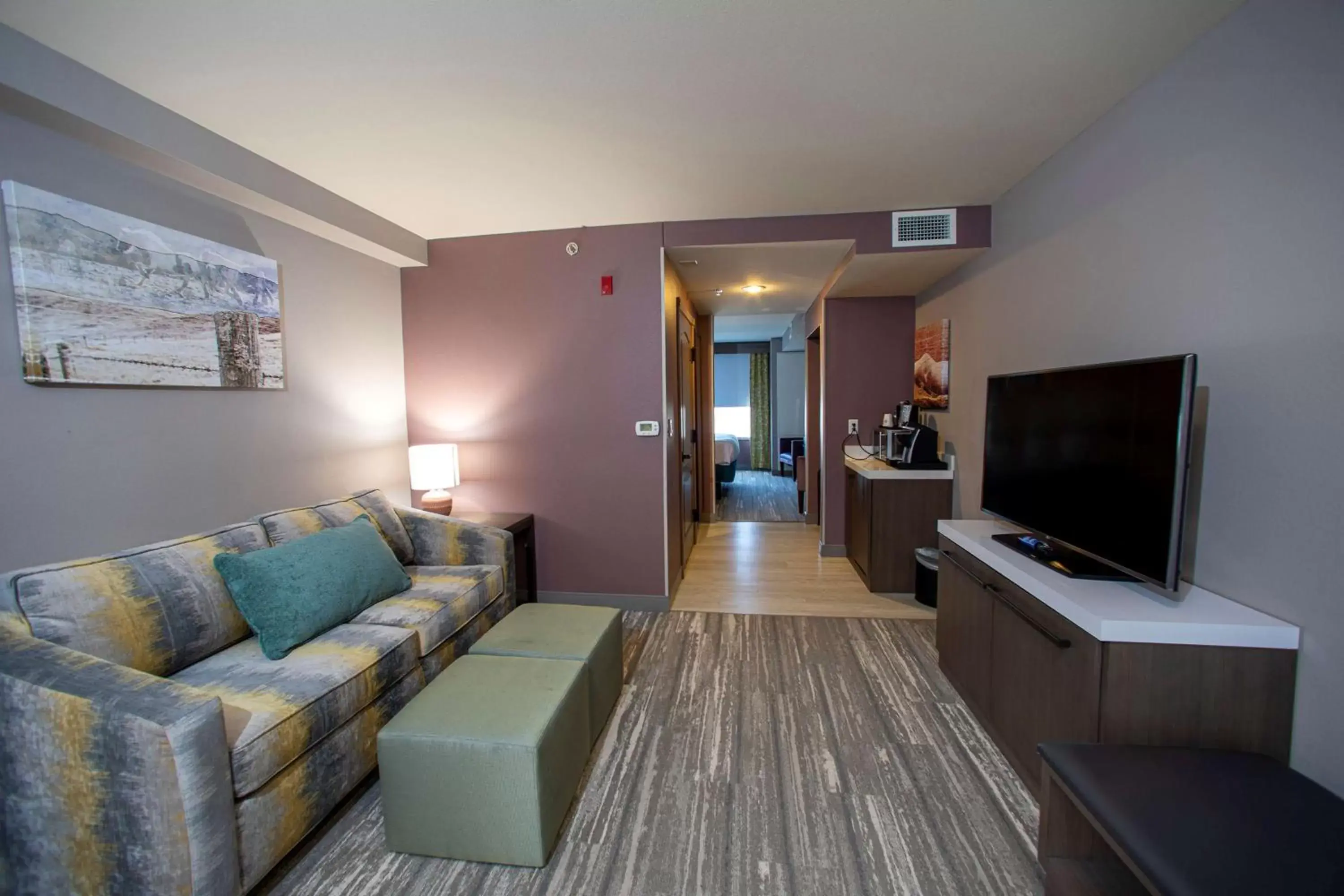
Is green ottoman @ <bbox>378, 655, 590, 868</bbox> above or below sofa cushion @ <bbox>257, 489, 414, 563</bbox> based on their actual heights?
below

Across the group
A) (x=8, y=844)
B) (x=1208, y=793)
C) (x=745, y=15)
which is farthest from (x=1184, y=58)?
(x=8, y=844)

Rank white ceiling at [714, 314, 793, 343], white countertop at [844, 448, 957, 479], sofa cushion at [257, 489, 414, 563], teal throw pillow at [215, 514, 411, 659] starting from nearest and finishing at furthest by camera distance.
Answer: teal throw pillow at [215, 514, 411, 659] → sofa cushion at [257, 489, 414, 563] → white countertop at [844, 448, 957, 479] → white ceiling at [714, 314, 793, 343]

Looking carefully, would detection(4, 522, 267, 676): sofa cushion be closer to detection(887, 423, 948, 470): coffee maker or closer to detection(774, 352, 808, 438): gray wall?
detection(887, 423, 948, 470): coffee maker

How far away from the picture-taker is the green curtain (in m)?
9.34

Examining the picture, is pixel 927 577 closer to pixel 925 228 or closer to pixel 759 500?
pixel 925 228

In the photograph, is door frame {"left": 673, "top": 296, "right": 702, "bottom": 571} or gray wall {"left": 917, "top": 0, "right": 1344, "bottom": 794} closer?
gray wall {"left": 917, "top": 0, "right": 1344, "bottom": 794}

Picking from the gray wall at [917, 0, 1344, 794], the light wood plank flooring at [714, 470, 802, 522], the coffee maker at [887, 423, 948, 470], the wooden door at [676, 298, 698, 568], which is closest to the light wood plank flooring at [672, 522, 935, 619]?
the wooden door at [676, 298, 698, 568]

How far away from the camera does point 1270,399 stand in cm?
136

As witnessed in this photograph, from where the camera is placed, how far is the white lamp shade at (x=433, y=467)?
3.11 meters

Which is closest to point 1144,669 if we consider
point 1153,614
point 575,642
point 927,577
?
point 1153,614

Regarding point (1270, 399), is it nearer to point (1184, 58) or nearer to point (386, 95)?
point (1184, 58)

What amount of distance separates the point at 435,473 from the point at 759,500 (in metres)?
4.68

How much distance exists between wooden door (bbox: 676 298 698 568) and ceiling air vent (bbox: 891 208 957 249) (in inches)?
61.4

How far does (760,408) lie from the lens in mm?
9398
